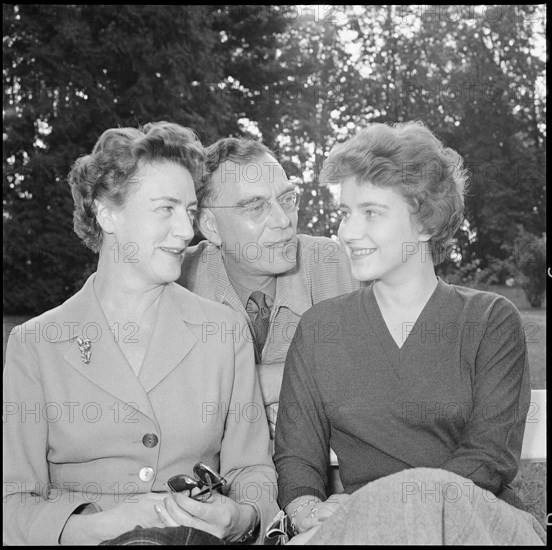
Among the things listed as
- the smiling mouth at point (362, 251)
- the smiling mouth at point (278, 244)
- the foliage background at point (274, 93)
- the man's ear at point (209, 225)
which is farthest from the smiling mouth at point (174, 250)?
the foliage background at point (274, 93)

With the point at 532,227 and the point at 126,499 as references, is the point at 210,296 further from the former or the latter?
the point at 532,227

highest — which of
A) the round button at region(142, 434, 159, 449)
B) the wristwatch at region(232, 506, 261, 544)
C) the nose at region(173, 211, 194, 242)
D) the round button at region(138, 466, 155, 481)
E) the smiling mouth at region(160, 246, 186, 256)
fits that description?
the nose at region(173, 211, 194, 242)

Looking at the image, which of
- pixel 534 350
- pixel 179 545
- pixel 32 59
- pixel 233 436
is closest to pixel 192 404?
pixel 233 436

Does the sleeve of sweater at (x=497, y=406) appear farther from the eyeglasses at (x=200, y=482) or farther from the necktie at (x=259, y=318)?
the necktie at (x=259, y=318)

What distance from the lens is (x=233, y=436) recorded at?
2.30 meters

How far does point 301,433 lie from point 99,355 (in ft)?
2.00

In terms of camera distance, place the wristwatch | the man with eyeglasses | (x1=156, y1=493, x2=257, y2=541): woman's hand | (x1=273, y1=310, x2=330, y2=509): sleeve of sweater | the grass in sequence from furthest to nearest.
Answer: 1. the grass
2. the man with eyeglasses
3. (x1=273, y1=310, x2=330, y2=509): sleeve of sweater
4. the wristwatch
5. (x1=156, y1=493, x2=257, y2=541): woman's hand

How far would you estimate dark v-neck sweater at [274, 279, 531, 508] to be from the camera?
2232 mm

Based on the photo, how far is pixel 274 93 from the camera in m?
11.8

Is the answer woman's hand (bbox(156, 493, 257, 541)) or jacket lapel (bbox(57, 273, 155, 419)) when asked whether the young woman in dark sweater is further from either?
jacket lapel (bbox(57, 273, 155, 419))

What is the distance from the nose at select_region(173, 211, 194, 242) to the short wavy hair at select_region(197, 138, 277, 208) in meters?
0.62

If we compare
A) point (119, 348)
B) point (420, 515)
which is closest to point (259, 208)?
point (119, 348)

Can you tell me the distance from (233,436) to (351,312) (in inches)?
19.9

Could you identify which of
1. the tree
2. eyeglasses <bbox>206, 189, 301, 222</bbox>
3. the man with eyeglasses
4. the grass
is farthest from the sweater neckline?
the tree
